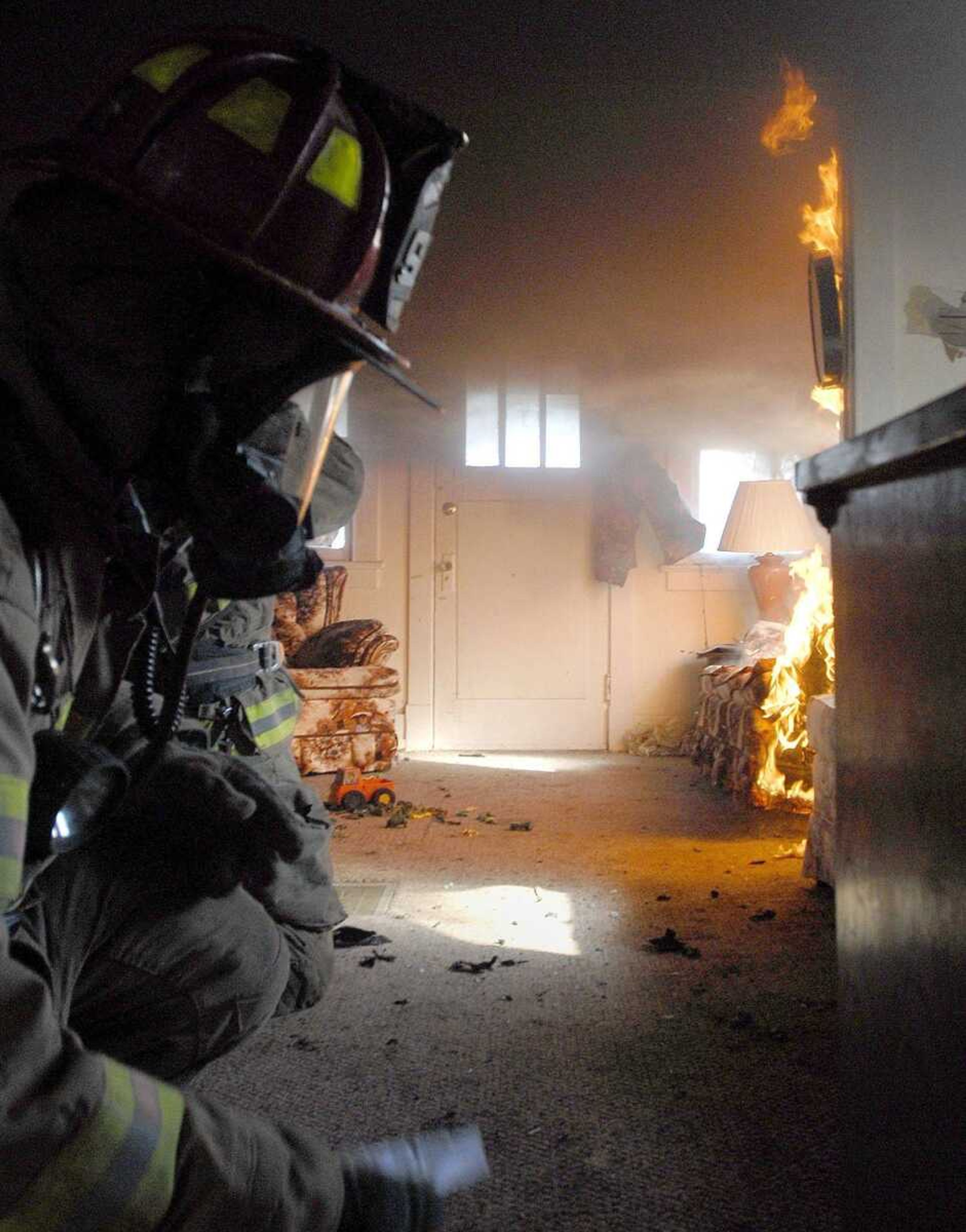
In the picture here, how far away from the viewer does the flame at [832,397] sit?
10.4 feet

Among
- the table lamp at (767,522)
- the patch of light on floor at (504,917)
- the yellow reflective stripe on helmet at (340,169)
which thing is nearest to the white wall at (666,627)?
the table lamp at (767,522)

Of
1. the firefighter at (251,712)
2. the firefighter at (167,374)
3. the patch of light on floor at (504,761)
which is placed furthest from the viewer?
the patch of light on floor at (504,761)

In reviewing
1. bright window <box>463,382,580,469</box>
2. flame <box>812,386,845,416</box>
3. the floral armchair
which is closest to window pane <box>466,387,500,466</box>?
bright window <box>463,382,580,469</box>

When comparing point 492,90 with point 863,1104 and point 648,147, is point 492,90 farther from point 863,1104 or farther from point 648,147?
point 863,1104

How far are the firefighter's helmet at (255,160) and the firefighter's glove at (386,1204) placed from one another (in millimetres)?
884

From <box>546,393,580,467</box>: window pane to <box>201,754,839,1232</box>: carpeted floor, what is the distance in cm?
429

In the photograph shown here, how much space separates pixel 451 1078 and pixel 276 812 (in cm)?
84

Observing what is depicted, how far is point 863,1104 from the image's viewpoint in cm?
107

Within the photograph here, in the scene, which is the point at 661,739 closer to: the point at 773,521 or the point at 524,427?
the point at 773,521

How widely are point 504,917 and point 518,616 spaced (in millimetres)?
4283

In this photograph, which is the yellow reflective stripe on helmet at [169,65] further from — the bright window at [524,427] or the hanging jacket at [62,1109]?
the bright window at [524,427]

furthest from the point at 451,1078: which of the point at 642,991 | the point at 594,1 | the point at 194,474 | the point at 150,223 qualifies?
the point at 594,1

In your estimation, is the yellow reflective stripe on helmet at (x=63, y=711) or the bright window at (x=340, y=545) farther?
the bright window at (x=340, y=545)

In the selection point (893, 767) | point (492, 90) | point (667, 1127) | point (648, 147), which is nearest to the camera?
point (893, 767)
